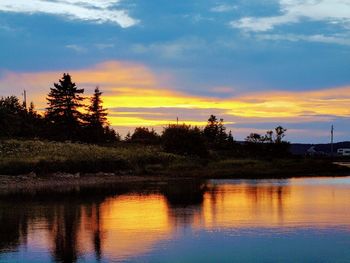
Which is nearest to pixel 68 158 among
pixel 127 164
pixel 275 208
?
pixel 127 164

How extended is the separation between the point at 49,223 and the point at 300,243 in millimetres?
12617

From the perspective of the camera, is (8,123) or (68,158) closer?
(68,158)

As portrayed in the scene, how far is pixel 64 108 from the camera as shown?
92500 millimetres

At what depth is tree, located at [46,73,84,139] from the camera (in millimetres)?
92312

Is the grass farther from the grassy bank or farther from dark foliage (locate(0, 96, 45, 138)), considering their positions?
dark foliage (locate(0, 96, 45, 138))

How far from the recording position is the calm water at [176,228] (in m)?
20.3

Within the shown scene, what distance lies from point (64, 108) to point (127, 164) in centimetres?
2663

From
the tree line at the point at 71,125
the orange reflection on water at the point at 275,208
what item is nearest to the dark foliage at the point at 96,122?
the tree line at the point at 71,125

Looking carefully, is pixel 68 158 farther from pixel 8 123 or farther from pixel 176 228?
pixel 176 228

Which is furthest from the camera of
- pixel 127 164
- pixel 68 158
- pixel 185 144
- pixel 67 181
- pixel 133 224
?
pixel 185 144

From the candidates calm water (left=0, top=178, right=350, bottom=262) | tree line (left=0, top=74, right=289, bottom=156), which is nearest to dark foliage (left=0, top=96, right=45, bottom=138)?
tree line (left=0, top=74, right=289, bottom=156)

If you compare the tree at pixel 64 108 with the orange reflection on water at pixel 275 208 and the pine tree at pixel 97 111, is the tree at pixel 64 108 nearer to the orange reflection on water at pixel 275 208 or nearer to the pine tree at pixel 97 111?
the pine tree at pixel 97 111

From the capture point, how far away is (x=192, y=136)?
8994 centimetres

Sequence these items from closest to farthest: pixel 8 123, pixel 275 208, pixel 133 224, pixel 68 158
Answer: pixel 133 224 → pixel 275 208 → pixel 68 158 → pixel 8 123
